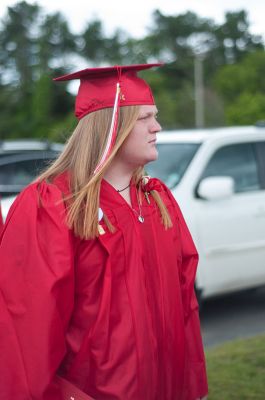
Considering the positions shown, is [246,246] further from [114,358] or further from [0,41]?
[0,41]

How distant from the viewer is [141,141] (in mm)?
2684

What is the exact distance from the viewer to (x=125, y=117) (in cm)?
264

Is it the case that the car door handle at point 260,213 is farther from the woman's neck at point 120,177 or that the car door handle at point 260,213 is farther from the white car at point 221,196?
the woman's neck at point 120,177

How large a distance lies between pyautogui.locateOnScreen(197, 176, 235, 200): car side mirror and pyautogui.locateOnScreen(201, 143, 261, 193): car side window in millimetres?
307

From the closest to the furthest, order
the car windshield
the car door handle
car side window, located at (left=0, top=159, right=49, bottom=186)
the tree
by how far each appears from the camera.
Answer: the car windshield < the car door handle < car side window, located at (left=0, top=159, right=49, bottom=186) < the tree

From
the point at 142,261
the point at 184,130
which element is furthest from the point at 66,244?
the point at 184,130

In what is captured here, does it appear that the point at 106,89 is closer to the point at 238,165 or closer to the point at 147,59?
the point at 238,165

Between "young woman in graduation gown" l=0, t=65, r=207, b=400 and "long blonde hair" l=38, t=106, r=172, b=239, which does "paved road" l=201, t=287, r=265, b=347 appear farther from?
"long blonde hair" l=38, t=106, r=172, b=239

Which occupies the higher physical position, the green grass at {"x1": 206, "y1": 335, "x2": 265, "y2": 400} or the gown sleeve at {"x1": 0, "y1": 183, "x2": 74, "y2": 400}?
the gown sleeve at {"x1": 0, "y1": 183, "x2": 74, "y2": 400}

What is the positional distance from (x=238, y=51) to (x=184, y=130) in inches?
4129

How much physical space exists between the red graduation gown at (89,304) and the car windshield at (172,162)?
163 inches

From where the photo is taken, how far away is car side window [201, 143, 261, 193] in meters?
7.12

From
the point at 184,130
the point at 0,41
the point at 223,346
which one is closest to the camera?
the point at 223,346

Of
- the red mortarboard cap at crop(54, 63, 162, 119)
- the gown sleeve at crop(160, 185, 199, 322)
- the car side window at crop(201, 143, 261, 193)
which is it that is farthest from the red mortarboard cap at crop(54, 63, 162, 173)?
the car side window at crop(201, 143, 261, 193)
